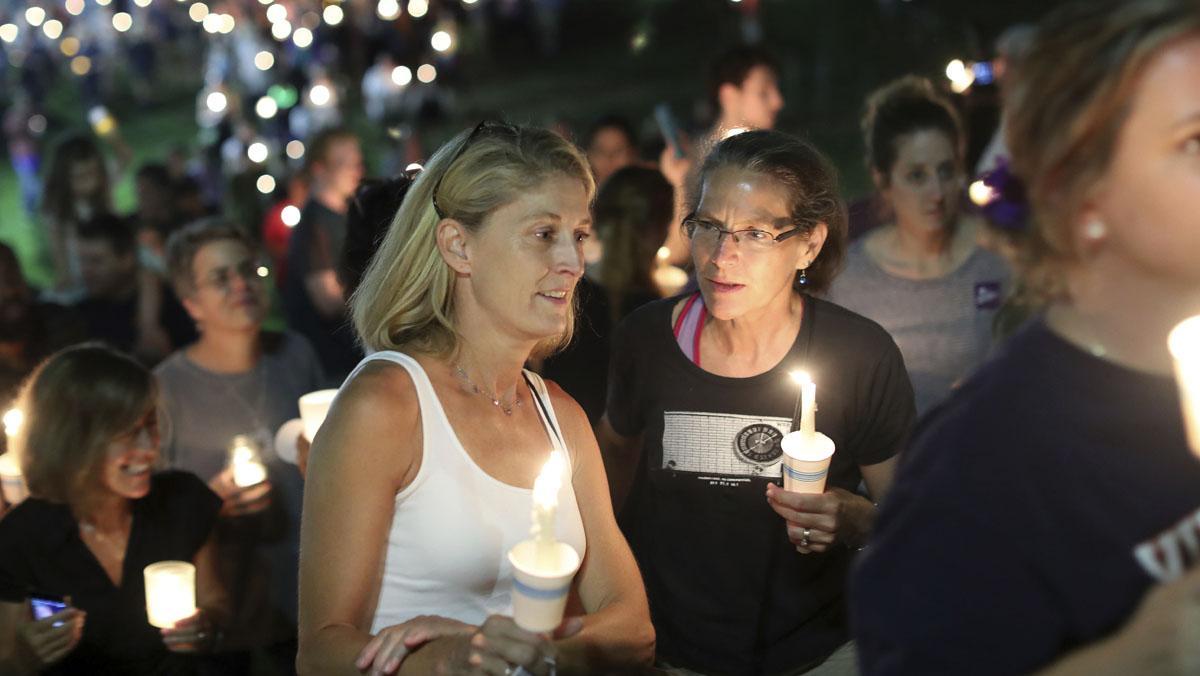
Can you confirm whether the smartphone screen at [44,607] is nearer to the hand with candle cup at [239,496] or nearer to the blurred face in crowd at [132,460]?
the blurred face in crowd at [132,460]

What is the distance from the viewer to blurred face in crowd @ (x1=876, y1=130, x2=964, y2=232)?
4176 millimetres

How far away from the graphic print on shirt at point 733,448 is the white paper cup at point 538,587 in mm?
1119

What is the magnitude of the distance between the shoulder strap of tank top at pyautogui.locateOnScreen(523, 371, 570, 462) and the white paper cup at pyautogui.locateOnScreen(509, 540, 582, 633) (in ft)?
2.55

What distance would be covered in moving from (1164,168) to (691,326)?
1.82 metres

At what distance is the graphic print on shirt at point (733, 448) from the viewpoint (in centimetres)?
286

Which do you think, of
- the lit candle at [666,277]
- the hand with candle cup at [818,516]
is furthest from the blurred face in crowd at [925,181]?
the hand with candle cup at [818,516]

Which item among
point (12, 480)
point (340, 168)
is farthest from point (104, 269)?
point (12, 480)

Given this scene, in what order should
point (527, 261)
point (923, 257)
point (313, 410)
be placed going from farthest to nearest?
point (923, 257), point (313, 410), point (527, 261)

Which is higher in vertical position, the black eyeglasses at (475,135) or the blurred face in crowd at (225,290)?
the black eyeglasses at (475,135)

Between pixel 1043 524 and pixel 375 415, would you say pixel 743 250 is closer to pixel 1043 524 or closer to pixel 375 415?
pixel 375 415

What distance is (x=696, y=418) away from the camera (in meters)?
2.90

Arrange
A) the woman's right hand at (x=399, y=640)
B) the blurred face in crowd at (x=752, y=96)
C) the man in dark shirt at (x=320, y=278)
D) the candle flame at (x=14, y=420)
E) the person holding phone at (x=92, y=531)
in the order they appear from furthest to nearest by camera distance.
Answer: the blurred face in crowd at (x=752, y=96)
the man in dark shirt at (x=320, y=278)
the candle flame at (x=14, y=420)
the person holding phone at (x=92, y=531)
the woman's right hand at (x=399, y=640)

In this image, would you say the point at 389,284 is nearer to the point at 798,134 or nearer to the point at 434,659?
the point at 434,659

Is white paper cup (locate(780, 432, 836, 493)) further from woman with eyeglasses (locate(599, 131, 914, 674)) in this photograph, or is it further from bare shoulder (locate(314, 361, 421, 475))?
bare shoulder (locate(314, 361, 421, 475))
